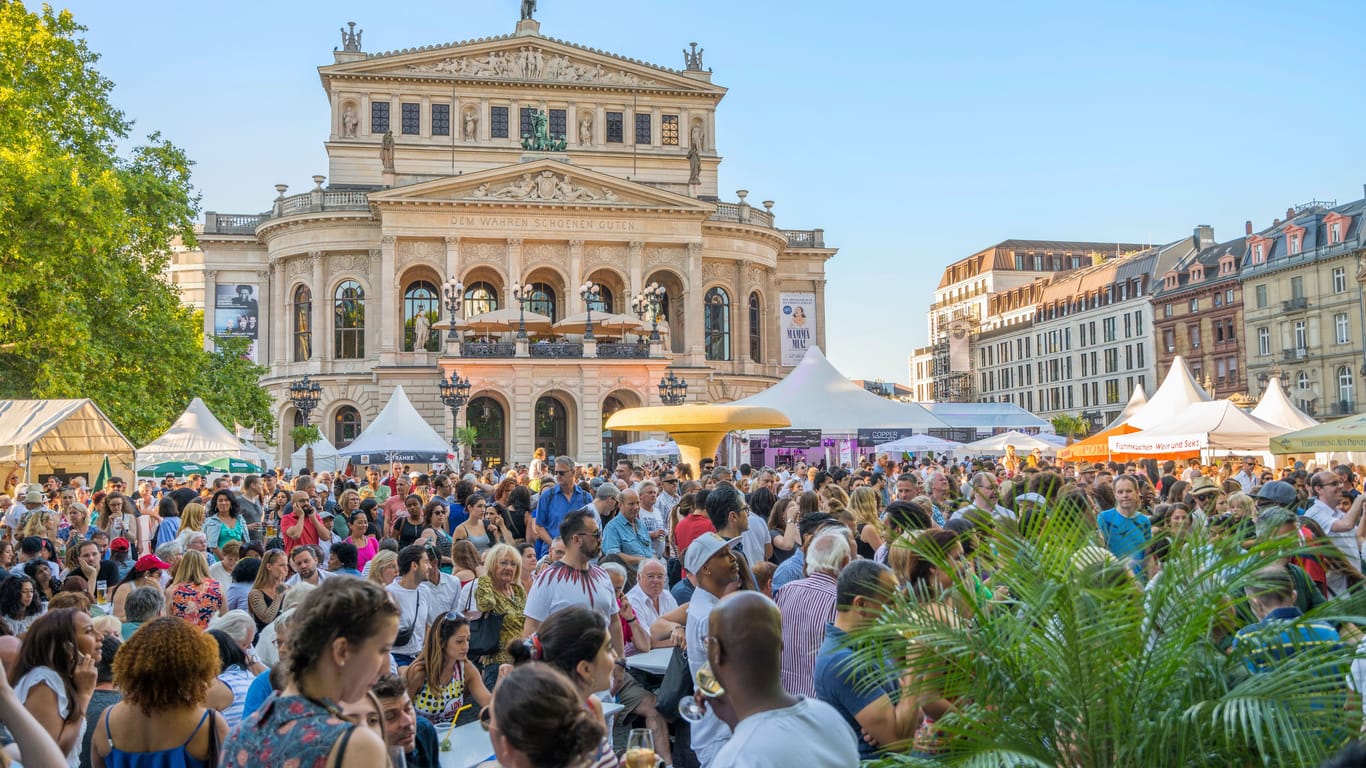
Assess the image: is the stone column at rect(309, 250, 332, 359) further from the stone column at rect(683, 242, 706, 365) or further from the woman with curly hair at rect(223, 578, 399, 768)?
the woman with curly hair at rect(223, 578, 399, 768)

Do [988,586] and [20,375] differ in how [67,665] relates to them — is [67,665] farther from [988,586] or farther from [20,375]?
[20,375]

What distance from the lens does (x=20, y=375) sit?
27.2m

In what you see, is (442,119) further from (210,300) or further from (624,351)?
(624,351)

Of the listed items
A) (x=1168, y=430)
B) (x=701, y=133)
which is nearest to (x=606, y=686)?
(x=1168, y=430)

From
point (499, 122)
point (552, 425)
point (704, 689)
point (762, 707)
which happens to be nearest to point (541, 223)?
point (499, 122)

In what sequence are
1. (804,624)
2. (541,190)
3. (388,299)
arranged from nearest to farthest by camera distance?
(804,624) < (388,299) < (541,190)

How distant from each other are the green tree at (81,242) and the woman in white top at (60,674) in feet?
74.3

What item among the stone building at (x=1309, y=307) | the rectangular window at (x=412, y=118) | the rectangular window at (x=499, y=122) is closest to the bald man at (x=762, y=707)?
the rectangular window at (x=499, y=122)

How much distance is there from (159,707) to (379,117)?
52.0m

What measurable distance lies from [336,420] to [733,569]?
155 ft

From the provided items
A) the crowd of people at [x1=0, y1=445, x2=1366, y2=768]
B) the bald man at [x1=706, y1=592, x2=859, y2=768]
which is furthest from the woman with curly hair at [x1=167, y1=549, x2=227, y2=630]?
the bald man at [x1=706, y1=592, x2=859, y2=768]

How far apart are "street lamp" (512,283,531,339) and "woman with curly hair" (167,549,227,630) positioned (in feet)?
108

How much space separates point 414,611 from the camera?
7562mm

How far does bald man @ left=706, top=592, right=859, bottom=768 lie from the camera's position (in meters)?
3.14
